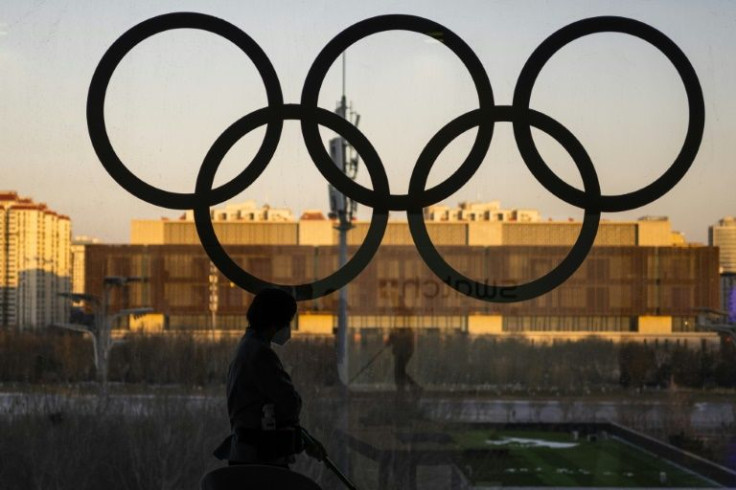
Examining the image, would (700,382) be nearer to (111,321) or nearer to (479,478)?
(479,478)

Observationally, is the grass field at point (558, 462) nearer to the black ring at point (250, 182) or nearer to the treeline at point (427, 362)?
the treeline at point (427, 362)

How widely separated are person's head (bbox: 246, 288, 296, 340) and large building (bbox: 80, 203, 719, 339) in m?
1.35

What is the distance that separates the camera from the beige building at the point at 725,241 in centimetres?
443

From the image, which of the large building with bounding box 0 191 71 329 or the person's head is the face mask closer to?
the person's head

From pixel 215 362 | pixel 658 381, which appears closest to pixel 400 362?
pixel 215 362

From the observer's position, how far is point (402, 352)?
500 centimetres

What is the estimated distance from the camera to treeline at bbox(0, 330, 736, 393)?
462cm

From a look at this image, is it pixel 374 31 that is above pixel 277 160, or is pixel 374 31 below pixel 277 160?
above

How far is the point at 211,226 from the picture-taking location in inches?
155

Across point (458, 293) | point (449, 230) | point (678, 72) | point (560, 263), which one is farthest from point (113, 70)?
point (678, 72)

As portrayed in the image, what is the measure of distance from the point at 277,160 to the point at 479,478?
2.17m

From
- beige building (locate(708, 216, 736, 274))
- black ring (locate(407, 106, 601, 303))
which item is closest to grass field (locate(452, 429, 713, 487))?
beige building (locate(708, 216, 736, 274))

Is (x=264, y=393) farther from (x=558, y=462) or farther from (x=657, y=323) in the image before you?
(x=558, y=462)

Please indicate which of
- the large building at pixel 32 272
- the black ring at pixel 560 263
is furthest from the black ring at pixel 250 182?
the large building at pixel 32 272
